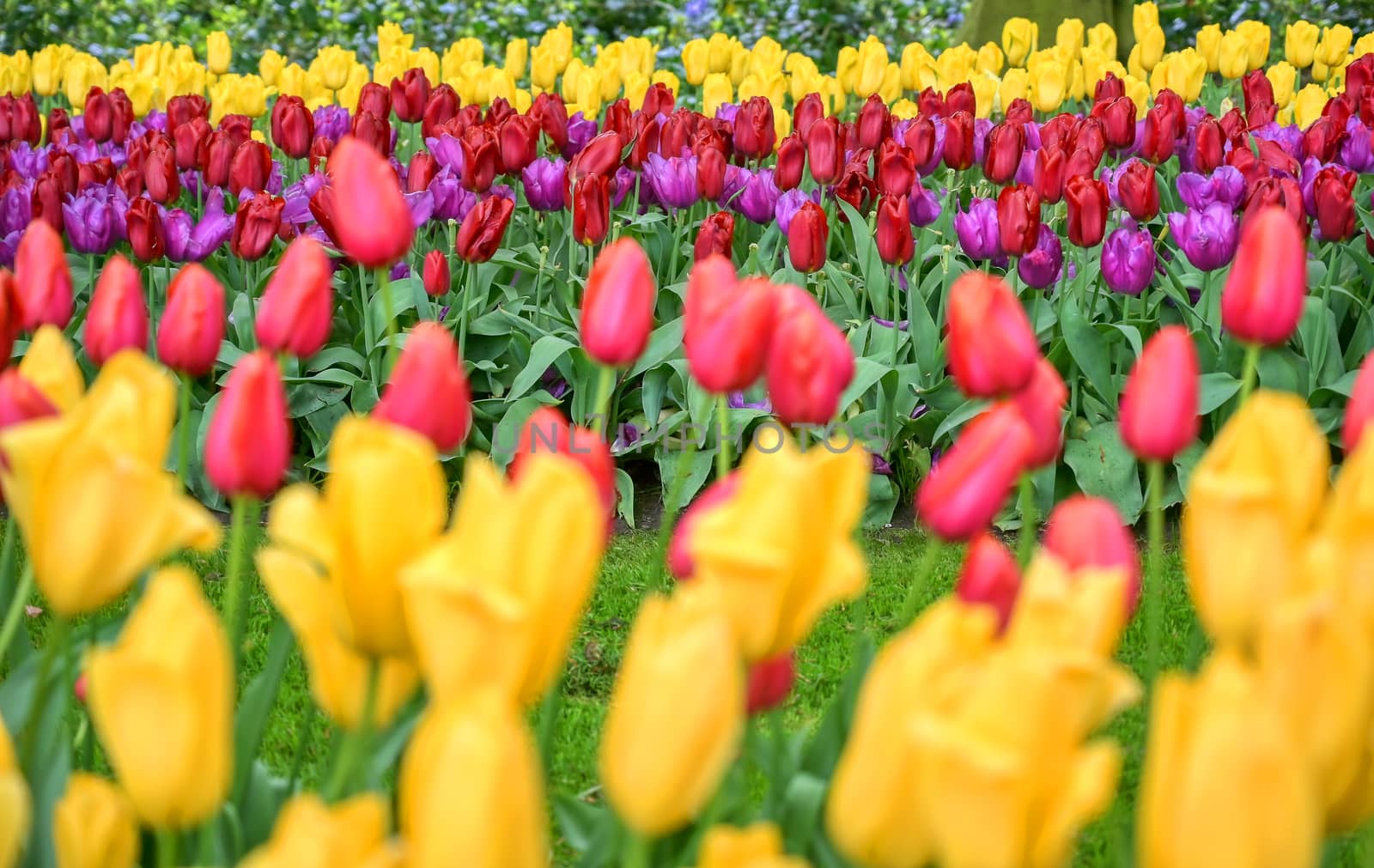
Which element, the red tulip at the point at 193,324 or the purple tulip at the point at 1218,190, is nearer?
the red tulip at the point at 193,324

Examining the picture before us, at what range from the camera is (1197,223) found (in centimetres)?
353

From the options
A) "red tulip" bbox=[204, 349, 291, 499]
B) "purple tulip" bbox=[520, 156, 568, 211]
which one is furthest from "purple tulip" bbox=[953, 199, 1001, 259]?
"red tulip" bbox=[204, 349, 291, 499]

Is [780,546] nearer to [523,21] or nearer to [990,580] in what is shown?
[990,580]

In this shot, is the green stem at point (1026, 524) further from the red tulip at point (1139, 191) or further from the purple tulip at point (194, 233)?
the purple tulip at point (194, 233)

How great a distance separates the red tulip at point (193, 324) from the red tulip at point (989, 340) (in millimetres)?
690

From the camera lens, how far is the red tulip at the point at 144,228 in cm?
341

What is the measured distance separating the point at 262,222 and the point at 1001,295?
7.50 ft

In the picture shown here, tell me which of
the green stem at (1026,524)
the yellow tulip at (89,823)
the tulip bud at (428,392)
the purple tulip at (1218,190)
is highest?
the tulip bud at (428,392)

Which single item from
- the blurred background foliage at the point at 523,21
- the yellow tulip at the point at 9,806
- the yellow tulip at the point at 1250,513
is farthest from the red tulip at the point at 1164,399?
the blurred background foliage at the point at 523,21

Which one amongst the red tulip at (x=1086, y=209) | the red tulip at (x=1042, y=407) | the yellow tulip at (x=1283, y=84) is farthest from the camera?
the yellow tulip at (x=1283, y=84)

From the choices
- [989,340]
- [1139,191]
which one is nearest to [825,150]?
[1139,191]

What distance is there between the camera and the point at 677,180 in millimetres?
4113

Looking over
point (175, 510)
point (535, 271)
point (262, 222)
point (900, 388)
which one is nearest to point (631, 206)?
point (535, 271)

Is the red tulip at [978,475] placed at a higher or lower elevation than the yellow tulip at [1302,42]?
higher
